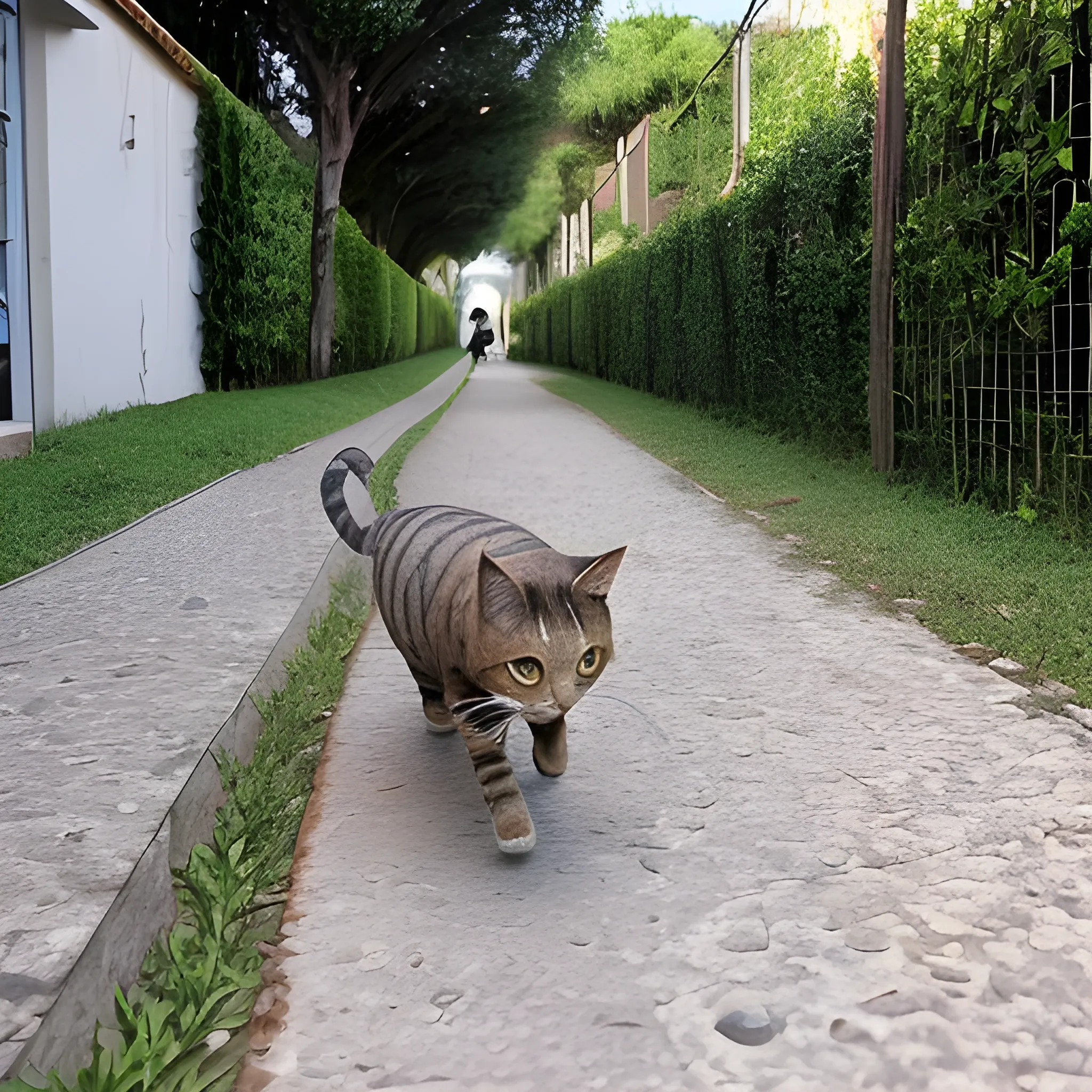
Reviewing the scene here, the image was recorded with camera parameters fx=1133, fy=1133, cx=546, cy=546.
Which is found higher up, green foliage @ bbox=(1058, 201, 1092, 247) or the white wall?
the white wall

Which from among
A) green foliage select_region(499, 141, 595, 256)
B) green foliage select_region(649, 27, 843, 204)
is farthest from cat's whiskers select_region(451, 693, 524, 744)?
green foliage select_region(499, 141, 595, 256)

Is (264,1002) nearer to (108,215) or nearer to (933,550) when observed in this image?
(933,550)

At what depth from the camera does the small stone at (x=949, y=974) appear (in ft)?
6.88

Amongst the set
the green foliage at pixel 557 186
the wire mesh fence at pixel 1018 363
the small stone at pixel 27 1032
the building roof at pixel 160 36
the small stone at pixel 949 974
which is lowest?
the small stone at pixel 949 974

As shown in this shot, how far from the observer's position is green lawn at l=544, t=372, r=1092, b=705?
4.30 meters

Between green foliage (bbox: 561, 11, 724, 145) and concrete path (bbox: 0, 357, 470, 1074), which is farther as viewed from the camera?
green foliage (bbox: 561, 11, 724, 145)

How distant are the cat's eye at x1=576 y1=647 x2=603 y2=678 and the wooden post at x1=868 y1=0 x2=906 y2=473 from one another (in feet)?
20.0

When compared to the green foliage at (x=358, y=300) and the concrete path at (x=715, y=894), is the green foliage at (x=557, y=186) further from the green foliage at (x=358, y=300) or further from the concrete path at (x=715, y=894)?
the concrete path at (x=715, y=894)

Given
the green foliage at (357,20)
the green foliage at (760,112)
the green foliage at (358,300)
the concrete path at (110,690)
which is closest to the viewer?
the concrete path at (110,690)

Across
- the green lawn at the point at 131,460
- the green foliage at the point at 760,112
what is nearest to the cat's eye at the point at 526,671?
the green lawn at the point at 131,460

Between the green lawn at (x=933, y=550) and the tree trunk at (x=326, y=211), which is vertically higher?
the tree trunk at (x=326, y=211)

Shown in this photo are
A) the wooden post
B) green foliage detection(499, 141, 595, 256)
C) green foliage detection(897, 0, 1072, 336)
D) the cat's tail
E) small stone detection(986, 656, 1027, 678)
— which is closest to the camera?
the cat's tail

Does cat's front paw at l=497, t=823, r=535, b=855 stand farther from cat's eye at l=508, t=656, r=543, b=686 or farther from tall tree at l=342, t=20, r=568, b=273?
tall tree at l=342, t=20, r=568, b=273

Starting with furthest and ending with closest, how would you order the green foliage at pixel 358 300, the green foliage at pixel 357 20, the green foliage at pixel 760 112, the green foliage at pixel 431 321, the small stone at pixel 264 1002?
the green foliage at pixel 431 321 < the green foliage at pixel 358 300 < the green foliage at pixel 357 20 < the green foliage at pixel 760 112 < the small stone at pixel 264 1002
